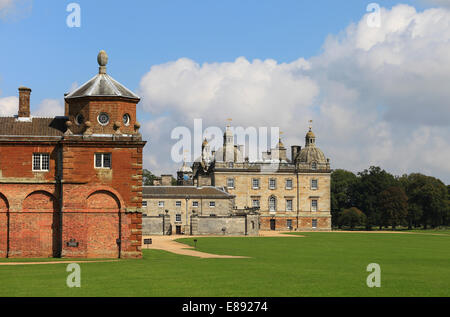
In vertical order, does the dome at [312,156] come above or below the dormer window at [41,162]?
above

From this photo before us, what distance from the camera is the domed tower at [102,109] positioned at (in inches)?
1443

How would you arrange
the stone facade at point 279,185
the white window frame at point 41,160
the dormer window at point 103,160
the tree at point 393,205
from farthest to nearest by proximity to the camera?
the tree at point 393,205 < the stone facade at point 279,185 < the white window frame at point 41,160 < the dormer window at point 103,160

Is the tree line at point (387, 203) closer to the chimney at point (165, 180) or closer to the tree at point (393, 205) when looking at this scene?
the tree at point (393, 205)

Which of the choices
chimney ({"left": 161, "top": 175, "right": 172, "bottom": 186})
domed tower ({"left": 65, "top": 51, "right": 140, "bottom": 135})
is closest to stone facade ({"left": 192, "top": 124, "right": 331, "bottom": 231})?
chimney ({"left": 161, "top": 175, "right": 172, "bottom": 186})

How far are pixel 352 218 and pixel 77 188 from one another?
75588mm

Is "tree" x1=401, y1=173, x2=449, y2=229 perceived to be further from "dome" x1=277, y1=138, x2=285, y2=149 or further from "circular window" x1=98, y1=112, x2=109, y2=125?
"circular window" x1=98, y1=112, x2=109, y2=125

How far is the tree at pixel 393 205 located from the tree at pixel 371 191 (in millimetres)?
1858

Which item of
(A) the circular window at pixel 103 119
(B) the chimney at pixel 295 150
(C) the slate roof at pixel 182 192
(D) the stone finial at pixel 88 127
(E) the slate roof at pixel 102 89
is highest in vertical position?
(B) the chimney at pixel 295 150

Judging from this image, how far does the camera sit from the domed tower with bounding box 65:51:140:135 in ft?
120

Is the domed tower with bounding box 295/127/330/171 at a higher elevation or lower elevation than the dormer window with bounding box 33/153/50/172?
higher

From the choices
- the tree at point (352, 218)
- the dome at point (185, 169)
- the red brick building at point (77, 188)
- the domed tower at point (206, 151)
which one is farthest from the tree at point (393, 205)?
the red brick building at point (77, 188)

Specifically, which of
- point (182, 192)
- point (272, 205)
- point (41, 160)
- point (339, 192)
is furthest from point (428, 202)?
point (41, 160)

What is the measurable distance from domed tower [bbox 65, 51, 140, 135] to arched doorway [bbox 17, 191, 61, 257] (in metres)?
4.38
